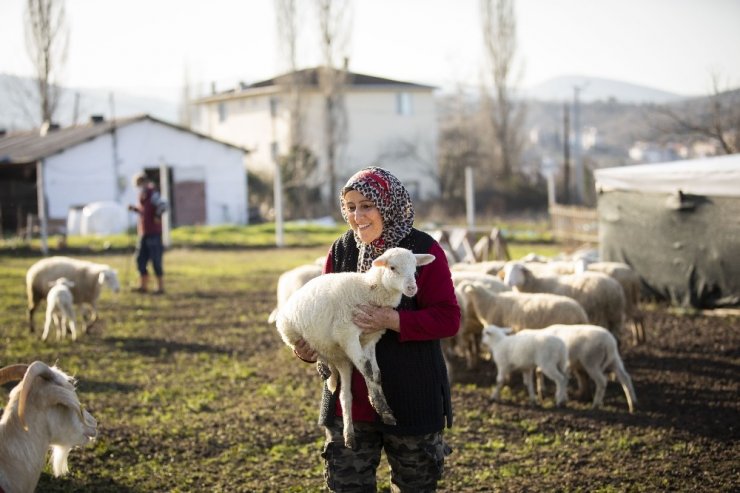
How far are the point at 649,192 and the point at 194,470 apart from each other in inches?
390

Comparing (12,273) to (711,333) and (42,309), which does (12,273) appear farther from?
(711,333)

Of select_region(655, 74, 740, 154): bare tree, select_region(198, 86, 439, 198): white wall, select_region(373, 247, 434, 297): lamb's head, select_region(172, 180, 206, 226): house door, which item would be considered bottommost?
select_region(373, 247, 434, 297): lamb's head

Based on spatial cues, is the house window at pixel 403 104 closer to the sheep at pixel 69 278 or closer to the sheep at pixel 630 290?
the sheep at pixel 69 278

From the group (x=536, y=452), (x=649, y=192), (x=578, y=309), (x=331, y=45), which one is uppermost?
(x=331, y=45)

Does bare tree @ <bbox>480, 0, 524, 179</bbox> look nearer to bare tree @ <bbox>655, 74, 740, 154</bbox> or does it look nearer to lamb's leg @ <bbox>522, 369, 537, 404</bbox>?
bare tree @ <bbox>655, 74, 740, 154</bbox>

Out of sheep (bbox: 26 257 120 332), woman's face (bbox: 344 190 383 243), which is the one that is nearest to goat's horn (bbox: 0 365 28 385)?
woman's face (bbox: 344 190 383 243)

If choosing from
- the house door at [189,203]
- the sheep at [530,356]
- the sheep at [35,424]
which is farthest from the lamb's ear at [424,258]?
the house door at [189,203]

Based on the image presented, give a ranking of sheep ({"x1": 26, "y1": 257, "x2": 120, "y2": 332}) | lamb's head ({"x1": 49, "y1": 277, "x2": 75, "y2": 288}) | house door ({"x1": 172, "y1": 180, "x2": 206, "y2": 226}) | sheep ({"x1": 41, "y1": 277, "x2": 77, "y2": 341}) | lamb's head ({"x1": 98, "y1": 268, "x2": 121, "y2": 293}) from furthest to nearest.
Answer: house door ({"x1": 172, "y1": 180, "x2": 206, "y2": 226}), lamb's head ({"x1": 98, "y1": 268, "x2": 121, "y2": 293}), sheep ({"x1": 26, "y1": 257, "x2": 120, "y2": 332}), lamb's head ({"x1": 49, "y1": 277, "x2": 75, "y2": 288}), sheep ({"x1": 41, "y1": 277, "x2": 77, "y2": 341})

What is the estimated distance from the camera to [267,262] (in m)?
21.6

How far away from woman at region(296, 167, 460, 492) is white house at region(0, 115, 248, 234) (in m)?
27.8

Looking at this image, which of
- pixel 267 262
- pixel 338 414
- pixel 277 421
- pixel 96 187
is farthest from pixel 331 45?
pixel 338 414

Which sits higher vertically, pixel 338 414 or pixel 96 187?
pixel 96 187

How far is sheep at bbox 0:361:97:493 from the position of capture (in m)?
3.96

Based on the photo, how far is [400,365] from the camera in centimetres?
388
